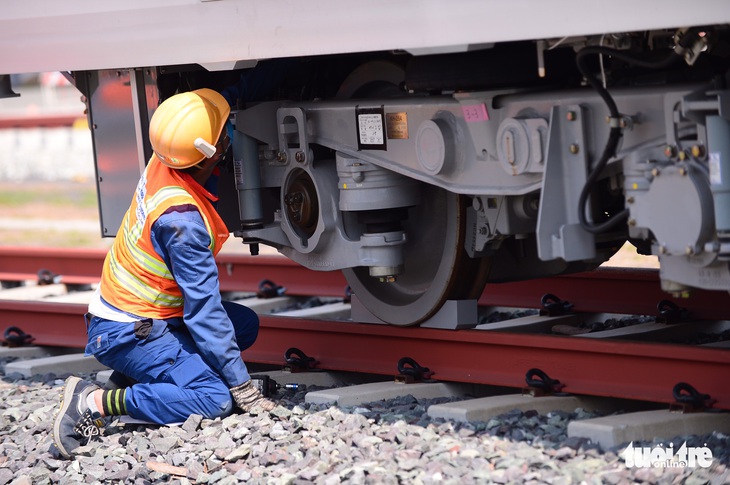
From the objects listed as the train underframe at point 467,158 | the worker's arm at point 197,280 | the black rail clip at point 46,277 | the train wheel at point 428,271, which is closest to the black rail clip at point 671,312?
the train underframe at point 467,158

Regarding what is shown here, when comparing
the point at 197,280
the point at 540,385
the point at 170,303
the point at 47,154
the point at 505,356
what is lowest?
the point at 540,385

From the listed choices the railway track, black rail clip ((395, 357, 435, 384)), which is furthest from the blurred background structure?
black rail clip ((395, 357, 435, 384))

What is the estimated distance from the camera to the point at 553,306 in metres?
6.77

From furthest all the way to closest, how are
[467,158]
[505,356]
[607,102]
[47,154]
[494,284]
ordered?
1. [47,154]
2. [494,284]
3. [505,356]
4. [467,158]
5. [607,102]

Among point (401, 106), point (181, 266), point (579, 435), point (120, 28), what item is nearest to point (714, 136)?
point (579, 435)

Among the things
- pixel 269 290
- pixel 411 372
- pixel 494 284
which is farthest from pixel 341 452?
pixel 269 290

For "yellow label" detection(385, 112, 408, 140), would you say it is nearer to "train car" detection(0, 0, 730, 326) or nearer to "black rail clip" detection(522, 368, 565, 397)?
"train car" detection(0, 0, 730, 326)

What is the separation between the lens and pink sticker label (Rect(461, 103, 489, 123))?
512 centimetres

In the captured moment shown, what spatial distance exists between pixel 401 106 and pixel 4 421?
8.14 feet

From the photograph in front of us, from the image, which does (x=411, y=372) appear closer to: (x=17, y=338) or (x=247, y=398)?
(x=247, y=398)

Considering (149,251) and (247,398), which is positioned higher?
(149,251)

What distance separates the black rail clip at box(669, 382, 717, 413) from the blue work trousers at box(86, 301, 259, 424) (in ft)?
6.63

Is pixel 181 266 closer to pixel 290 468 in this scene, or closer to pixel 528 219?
pixel 290 468

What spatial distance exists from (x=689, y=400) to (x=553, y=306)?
6.35ft
